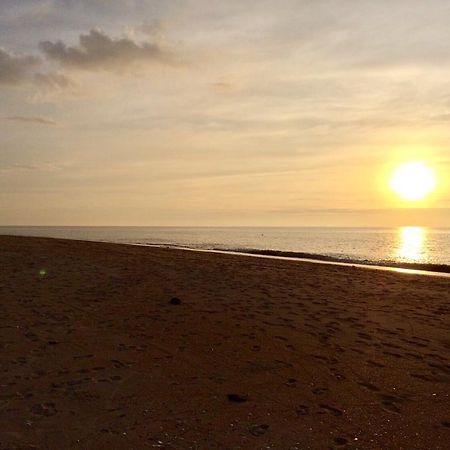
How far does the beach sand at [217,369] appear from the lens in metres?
5.84

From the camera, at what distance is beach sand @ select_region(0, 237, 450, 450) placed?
19.1ft

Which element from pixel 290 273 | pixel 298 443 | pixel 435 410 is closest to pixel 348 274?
pixel 290 273

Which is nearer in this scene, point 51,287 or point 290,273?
point 51,287

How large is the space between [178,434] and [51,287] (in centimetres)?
1039

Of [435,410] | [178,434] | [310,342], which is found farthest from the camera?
[310,342]

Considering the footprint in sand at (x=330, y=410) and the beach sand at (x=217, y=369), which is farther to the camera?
the footprint in sand at (x=330, y=410)

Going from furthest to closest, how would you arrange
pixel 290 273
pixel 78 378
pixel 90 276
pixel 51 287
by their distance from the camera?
pixel 290 273 < pixel 90 276 < pixel 51 287 < pixel 78 378

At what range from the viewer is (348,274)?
23172mm

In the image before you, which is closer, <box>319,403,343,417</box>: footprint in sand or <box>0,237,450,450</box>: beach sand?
<box>0,237,450,450</box>: beach sand

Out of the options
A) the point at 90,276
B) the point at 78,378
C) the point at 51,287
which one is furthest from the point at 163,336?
the point at 90,276

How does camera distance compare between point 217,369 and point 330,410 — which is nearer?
point 330,410

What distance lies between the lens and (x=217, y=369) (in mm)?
8141

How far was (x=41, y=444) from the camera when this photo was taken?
17.6 feet

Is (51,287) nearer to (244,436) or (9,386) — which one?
(9,386)
